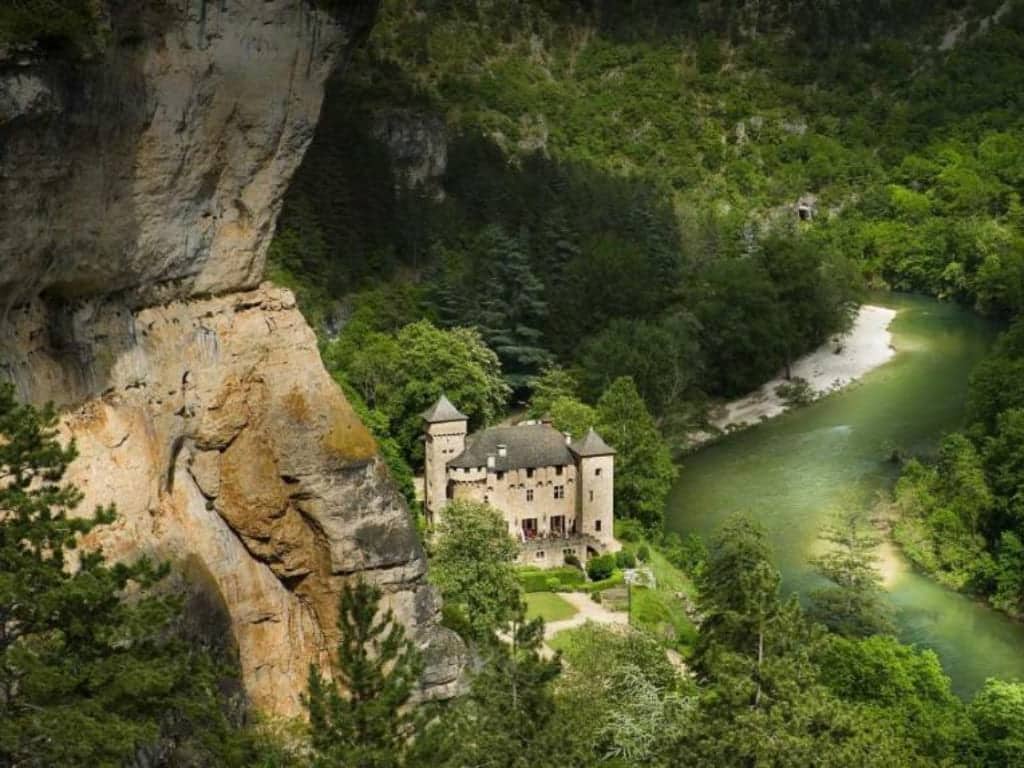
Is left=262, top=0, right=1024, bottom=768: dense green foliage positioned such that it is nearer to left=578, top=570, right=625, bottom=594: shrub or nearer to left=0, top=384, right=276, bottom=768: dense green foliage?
left=578, top=570, right=625, bottom=594: shrub

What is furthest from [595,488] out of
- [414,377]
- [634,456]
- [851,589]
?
[414,377]

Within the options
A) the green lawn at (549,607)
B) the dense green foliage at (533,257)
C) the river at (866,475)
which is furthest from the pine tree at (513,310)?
the green lawn at (549,607)

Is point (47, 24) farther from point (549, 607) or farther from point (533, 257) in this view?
point (533, 257)

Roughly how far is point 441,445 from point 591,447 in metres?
5.63

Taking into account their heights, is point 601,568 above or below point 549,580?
above

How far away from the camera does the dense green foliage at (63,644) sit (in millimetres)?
11711

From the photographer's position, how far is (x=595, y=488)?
44.3m

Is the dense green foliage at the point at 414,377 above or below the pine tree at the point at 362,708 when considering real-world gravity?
above

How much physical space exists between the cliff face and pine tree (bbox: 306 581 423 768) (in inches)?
149

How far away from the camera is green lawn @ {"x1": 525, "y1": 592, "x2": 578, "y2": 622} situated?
38.5 metres

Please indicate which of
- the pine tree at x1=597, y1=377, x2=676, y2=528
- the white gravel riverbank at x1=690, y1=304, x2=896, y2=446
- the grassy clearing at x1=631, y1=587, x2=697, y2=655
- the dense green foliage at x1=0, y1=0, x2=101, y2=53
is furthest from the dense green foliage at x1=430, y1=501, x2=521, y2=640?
the white gravel riverbank at x1=690, y1=304, x2=896, y2=446

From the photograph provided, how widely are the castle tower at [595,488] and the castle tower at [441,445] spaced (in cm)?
443

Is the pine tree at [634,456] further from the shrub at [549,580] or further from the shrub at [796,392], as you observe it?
the shrub at [796,392]

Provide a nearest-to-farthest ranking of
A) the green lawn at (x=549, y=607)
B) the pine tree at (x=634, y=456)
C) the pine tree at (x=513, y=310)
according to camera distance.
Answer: the green lawn at (x=549, y=607) < the pine tree at (x=634, y=456) < the pine tree at (x=513, y=310)
